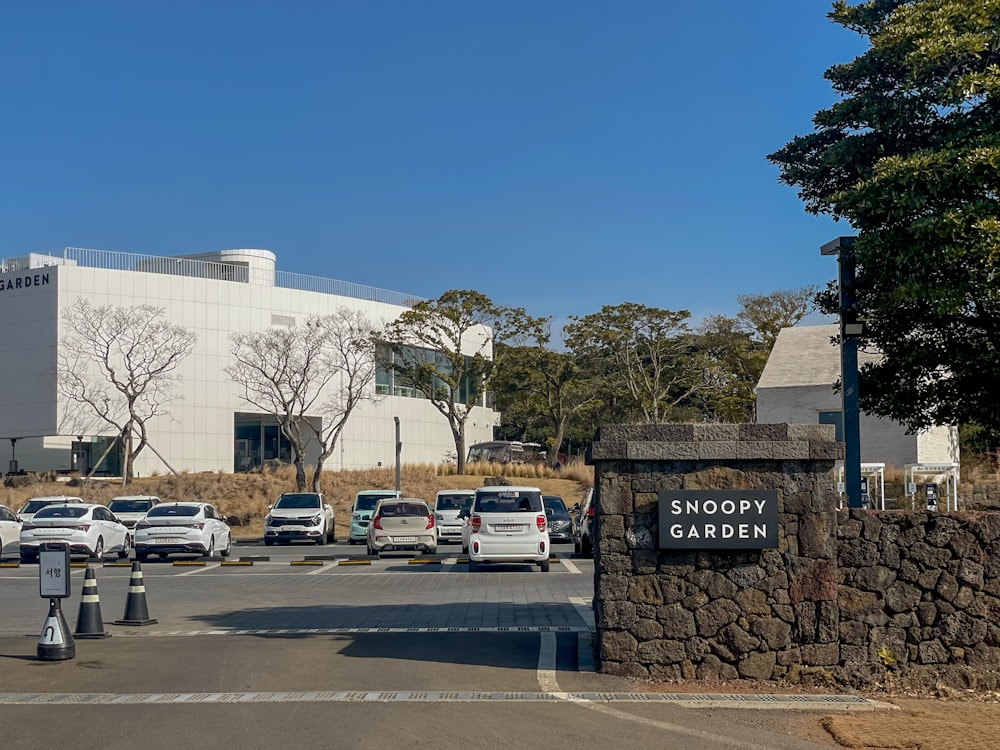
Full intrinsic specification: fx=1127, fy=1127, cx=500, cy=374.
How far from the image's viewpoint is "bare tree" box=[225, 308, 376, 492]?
2274 inches

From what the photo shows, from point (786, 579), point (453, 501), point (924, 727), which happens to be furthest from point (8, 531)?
point (924, 727)

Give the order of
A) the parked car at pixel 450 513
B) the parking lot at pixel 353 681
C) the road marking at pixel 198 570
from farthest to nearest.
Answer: the parked car at pixel 450 513, the road marking at pixel 198 570, the parking lot at pixel 353 681

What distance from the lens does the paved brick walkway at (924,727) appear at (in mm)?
8234

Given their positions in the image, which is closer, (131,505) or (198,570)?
(198,570)

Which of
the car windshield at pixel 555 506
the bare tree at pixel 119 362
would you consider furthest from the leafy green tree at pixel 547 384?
the car windshield at pixel 555 506

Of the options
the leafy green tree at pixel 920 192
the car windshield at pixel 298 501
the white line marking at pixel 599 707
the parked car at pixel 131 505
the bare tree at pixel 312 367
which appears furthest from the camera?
the bare tree at pixel 312 367

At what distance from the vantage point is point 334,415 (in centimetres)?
6166

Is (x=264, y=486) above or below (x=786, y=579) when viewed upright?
below

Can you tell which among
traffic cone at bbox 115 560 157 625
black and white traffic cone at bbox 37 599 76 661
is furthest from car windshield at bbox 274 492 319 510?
black and white traffic cone at bbox 37 599 76 661

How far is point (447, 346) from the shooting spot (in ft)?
213

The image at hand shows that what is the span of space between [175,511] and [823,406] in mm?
22918

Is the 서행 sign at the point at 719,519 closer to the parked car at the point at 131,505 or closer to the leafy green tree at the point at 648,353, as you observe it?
the parked car at the point at 131,505

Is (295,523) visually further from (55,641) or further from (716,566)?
(716,566)

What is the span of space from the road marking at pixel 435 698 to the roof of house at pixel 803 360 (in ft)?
102
